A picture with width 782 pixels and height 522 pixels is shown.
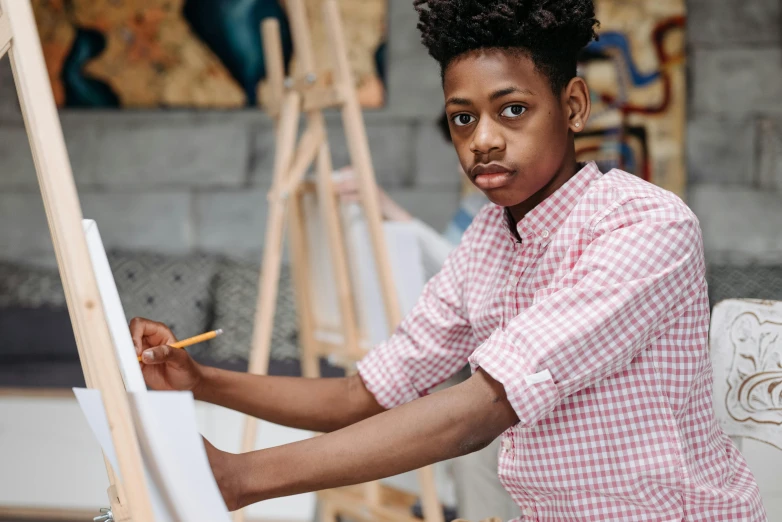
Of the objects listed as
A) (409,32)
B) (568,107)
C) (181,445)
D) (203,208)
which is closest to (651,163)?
(409,32)

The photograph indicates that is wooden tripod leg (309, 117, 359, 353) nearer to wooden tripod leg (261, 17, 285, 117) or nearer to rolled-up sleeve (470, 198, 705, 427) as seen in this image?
wooden tripod leg (261, 17, 285, 117)

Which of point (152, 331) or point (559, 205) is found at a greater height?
point (559, 205)

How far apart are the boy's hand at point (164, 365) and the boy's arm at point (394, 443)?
29 centimetres

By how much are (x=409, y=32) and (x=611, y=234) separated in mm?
2870

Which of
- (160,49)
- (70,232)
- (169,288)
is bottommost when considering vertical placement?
(169,288)

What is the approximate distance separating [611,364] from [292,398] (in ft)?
1.52

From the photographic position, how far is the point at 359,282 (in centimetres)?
200

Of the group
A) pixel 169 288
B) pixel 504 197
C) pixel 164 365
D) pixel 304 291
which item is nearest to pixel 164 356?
pixel 164 365

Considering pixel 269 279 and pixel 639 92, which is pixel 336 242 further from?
pixel 639 92

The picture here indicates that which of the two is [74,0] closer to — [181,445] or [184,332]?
[184,332]

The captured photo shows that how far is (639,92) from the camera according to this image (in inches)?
136

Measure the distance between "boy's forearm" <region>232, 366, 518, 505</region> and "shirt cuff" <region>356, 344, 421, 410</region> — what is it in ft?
1.04

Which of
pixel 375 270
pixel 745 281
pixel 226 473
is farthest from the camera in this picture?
pixel 745 281

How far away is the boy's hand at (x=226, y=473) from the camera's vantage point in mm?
738
